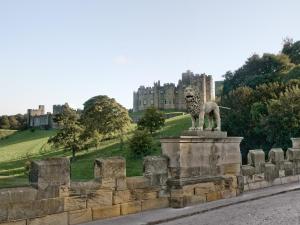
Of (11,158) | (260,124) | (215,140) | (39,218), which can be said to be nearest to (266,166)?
(215,140)

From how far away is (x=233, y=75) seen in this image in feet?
272

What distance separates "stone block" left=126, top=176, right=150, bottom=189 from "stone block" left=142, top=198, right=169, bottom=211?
1.25 ft

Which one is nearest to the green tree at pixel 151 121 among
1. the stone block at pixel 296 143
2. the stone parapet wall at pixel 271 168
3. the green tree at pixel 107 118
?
the green tree at pixel 107 118

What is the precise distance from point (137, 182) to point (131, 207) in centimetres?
56

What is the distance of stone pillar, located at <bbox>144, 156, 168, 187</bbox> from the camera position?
9.65 metres

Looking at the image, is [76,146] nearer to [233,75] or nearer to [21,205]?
[233,75]

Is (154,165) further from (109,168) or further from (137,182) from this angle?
(109,168)

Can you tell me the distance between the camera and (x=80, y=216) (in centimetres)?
802

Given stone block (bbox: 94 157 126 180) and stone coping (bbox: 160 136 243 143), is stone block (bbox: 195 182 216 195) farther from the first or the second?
stone block (bbox: 94 157 126 180)

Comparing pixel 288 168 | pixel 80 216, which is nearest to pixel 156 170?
pixel 80 216

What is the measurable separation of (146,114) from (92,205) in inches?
2123

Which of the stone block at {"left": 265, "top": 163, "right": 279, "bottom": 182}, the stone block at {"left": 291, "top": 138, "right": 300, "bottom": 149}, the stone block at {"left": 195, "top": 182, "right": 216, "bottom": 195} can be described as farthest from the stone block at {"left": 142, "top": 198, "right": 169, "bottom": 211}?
the stone block at {"left": 291, "top": 138, "right": 300, "bottom": 149}

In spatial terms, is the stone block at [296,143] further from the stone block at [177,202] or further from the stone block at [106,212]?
the stone block at [106,212]

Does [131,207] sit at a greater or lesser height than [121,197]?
lesser
